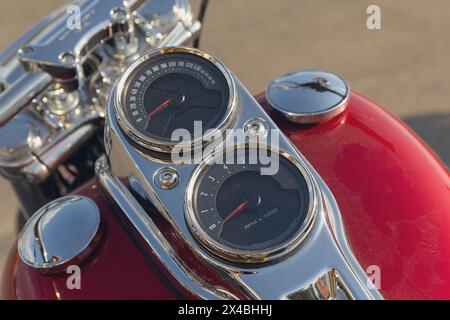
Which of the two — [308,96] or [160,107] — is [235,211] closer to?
[160,107]

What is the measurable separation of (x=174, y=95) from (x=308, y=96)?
351 millimetres

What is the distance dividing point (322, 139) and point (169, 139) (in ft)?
1.31

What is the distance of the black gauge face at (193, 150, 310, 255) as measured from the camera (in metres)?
1.09

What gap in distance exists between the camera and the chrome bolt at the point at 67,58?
4.74 feet

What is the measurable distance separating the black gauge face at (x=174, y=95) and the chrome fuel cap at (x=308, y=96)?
215 mm

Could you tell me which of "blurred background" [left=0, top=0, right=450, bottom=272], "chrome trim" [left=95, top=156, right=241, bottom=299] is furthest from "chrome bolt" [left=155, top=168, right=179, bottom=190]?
"blurred background" [left=0, top=0, right=450, bottom=272]

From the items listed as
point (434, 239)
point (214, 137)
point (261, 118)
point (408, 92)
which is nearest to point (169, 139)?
point (214, 137)

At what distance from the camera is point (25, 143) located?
4.93 feet

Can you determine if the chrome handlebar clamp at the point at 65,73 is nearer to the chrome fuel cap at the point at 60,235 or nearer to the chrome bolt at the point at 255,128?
the chrome fuel cap at the point at 60,235

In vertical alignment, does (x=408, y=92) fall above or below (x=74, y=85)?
below

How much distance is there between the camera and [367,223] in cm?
124

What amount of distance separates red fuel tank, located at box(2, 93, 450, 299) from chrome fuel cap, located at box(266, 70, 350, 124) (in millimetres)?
27

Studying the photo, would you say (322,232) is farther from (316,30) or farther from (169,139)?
(316,30)

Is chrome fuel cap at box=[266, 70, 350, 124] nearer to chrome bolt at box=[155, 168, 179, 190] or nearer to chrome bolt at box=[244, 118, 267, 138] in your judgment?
chrome bolt at box=[244, 118, 267, 138]
